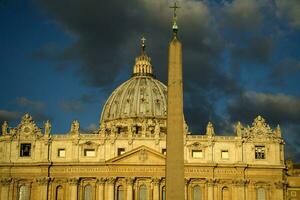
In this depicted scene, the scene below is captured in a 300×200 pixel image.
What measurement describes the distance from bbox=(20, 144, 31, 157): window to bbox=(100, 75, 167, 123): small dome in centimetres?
2584

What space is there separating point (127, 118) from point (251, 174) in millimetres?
29109

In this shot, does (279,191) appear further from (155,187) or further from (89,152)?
(89,152)

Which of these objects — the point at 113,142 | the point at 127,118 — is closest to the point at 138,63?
the point at 127,118

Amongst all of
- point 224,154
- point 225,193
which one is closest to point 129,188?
point 225,193

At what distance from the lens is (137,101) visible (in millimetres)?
100188

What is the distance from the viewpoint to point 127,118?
97.8 m

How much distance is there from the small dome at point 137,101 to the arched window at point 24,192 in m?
27.7

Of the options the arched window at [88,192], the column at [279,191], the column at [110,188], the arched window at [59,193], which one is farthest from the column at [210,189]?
the arched window at [59,193]

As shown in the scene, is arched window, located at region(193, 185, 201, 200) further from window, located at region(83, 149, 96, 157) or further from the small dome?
the small dome

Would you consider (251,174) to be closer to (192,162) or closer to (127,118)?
(192,162)

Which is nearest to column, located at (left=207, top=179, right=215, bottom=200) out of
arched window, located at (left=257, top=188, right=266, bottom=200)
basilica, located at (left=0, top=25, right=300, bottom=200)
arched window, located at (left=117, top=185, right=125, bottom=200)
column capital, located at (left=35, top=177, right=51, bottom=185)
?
basilica, located at (left=0, top=25, right=300, bottom=200)

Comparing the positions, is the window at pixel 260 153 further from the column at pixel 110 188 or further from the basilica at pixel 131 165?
the column at pixel 110 188

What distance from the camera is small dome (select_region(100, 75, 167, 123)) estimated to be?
324ft

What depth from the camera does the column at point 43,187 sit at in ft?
237
